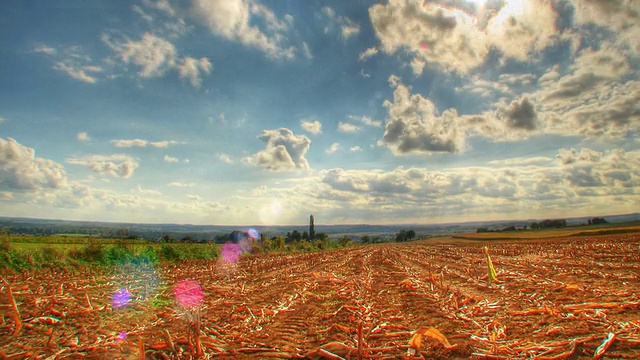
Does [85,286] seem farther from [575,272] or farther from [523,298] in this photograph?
[575,272]

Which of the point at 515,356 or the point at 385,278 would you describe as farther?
the point at 385,278

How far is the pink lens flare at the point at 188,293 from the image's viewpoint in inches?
448

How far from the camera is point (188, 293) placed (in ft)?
43.8

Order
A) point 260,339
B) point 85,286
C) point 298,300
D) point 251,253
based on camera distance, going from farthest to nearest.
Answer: point 251,253
point 85,286
point 298,300
point 260,339

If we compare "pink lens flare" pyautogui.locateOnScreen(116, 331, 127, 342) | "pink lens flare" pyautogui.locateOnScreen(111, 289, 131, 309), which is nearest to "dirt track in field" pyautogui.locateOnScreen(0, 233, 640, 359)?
"pink lens flare" pyautogui.locateOnScreen(116, 331, 127, 342)

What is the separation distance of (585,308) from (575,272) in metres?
9.43

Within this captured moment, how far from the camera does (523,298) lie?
35.3 feet

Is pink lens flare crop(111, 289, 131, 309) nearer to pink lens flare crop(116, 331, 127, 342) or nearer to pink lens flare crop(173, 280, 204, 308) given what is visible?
pink lens flare crop(173, 280, 204, 308)

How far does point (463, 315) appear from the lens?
8883 millimetres

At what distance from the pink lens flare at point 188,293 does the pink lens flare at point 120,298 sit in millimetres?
1657

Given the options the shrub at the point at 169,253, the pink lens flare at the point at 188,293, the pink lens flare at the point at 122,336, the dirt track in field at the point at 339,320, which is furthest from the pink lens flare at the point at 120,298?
the shrub at the point at 169,253

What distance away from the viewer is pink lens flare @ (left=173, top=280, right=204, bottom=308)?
1138 cm

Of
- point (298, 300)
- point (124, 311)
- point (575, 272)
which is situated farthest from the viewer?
point (575, 272)

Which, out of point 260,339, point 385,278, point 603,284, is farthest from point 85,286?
point 603,284
